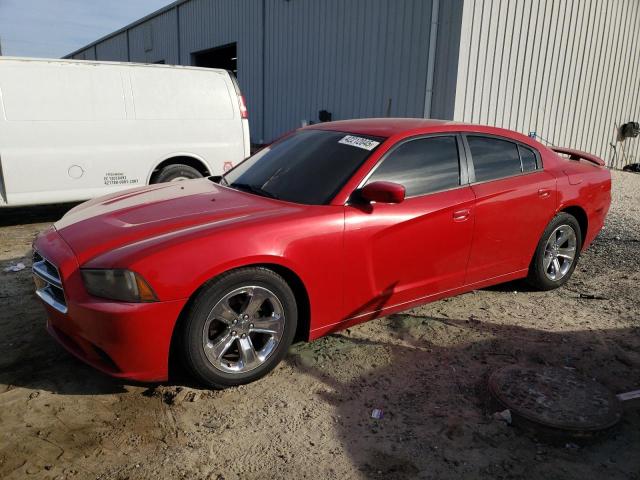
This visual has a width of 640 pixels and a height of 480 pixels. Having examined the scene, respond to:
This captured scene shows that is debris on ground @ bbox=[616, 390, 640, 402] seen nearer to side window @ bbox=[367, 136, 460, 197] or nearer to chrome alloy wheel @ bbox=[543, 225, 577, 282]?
chrome alloy wheel @ bbox=[543, 225, 577, 282]

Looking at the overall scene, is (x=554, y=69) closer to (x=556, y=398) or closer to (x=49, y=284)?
(x=556, y=398)

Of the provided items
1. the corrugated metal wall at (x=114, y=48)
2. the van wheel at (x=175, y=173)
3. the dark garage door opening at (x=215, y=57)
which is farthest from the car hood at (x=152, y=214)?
the corrugated metal wall at (x=114, y=48)

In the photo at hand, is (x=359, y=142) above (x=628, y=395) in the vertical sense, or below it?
above

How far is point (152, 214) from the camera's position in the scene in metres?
3.28

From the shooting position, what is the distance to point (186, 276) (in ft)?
8.84

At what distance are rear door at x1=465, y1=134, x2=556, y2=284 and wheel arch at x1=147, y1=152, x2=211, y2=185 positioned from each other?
13.9 ft

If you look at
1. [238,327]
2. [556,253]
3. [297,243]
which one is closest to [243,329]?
[238,327]

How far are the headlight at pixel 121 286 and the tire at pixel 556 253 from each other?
3.27 m

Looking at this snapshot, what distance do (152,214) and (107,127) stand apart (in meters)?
3.78

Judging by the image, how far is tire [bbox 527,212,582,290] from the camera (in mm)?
4391

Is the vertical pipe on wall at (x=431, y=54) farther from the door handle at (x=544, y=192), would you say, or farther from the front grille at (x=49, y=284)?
the front grille at (x=49, y=284)

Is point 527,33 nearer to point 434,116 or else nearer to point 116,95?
point 434,116

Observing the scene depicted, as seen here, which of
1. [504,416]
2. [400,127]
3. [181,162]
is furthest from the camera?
[181,162]

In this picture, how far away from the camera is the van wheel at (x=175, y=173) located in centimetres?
688
